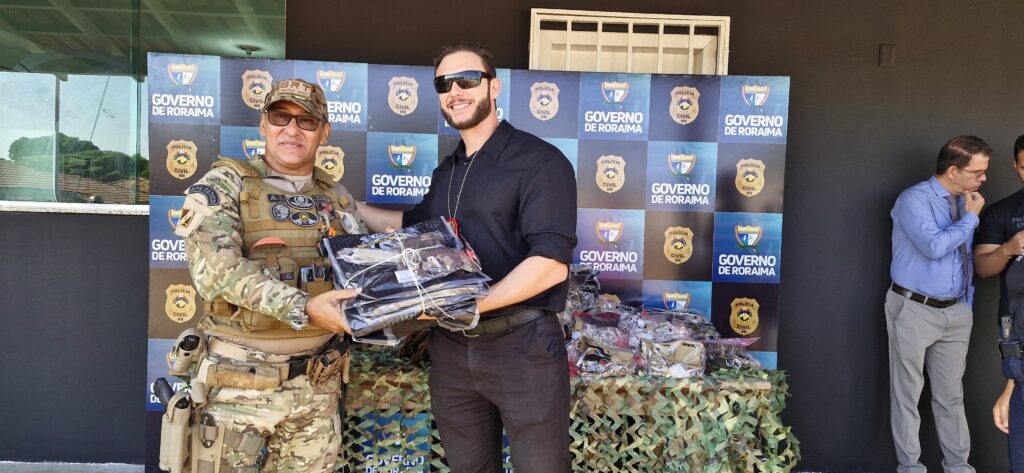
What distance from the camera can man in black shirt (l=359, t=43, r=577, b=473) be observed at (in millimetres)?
1965

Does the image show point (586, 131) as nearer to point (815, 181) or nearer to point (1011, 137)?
point (815, 181)

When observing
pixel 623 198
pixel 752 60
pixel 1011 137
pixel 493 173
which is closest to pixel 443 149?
pixel 623 198

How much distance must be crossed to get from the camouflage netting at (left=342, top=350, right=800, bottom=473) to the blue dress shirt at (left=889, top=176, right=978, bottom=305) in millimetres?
1244

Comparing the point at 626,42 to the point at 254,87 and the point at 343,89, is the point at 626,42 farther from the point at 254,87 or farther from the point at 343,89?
the point at 254,87

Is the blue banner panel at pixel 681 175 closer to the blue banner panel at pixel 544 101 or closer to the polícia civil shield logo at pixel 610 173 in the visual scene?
the polícia civil shield logo at pixel 610 173

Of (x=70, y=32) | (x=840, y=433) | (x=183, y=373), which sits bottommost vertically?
(x=840, y=433)

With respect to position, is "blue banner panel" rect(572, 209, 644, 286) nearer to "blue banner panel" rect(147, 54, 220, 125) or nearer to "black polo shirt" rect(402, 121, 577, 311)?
"black polo shirt" rect(402, 121, 577, 311)

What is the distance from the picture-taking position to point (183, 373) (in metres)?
2.03

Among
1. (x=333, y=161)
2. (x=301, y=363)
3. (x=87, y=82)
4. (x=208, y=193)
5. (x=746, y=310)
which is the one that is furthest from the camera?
(x=87, y=82)

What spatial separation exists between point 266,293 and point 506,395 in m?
0.79

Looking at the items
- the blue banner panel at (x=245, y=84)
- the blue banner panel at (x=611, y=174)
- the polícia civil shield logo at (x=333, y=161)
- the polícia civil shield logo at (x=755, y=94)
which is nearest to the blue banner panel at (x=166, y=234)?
the blue banner panel at (x=245, y=84)

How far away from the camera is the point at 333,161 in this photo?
10.8ft

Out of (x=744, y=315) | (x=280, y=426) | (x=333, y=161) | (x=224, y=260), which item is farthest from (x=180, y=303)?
(x=744, y=315)

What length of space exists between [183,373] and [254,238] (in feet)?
1.62
